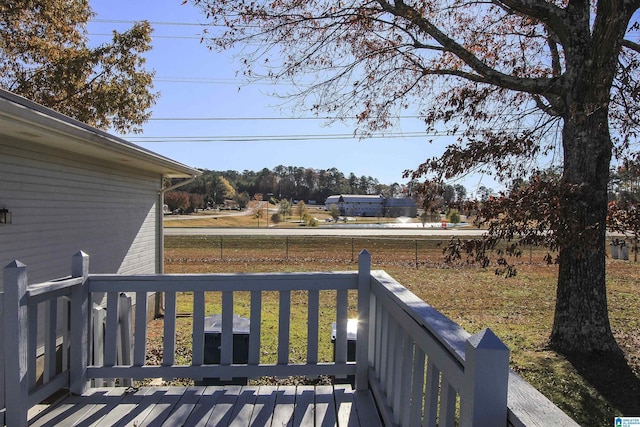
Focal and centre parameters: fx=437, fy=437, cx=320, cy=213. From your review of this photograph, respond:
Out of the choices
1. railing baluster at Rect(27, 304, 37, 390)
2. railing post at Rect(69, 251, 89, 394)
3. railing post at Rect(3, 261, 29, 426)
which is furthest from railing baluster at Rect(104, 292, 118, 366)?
railing post at Rect(3, 261, 29, 426)

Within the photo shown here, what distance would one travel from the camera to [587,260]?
4.98m

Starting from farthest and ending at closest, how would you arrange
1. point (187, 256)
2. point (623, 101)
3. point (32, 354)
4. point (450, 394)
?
1. point (187, 256)
2. point (623, 101)
3. point (32, 354)
4. point (450, 394)

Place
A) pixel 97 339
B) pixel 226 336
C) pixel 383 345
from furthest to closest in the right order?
1. pixel 97 339
2. pixel 226 336
3. pixel 383 345

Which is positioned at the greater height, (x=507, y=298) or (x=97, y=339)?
(x=97, y=339)

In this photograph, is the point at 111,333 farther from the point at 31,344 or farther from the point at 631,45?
the point at 631,45

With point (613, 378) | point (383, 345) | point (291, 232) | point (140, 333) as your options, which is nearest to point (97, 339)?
point (140, 333)

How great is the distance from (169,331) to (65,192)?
160 inches

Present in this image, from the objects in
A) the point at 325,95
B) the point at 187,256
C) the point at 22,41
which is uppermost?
the point at 22,41

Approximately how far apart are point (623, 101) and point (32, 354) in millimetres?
6082

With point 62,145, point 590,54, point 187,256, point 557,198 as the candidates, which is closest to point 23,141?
point 62,145

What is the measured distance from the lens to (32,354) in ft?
7.67

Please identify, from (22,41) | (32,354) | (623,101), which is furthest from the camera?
(22,41)

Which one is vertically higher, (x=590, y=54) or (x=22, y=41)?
(x=22, y=41)

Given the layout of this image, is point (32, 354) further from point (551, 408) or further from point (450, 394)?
point (551, 408)
